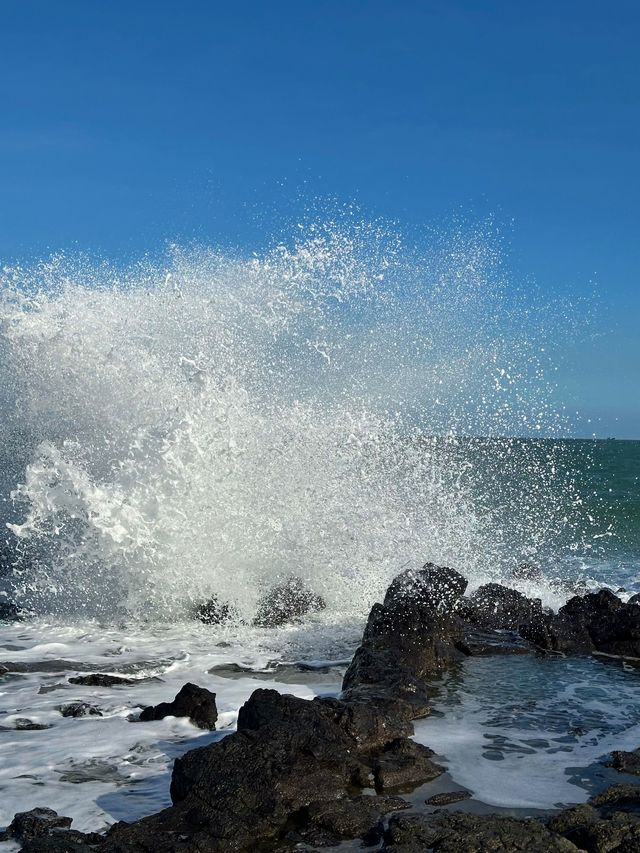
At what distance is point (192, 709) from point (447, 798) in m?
2.11

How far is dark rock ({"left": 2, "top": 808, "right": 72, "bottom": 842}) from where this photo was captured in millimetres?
4098

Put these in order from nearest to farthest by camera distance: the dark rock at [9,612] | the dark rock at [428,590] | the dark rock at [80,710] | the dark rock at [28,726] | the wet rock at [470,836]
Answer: the wet rock at [470,836] < the dark rock at [28,726] < the dark rock at [80,710] < the dark rock at [428,590] < the dark rock at [9,612]

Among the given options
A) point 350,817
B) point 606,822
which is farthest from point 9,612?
point 606,822

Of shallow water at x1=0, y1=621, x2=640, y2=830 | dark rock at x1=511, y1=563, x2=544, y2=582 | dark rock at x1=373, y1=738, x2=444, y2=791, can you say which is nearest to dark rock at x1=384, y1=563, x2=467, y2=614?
shallow water at x1=0, y1=621, x2=640, y2=830

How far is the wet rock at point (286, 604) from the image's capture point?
9.93 meters

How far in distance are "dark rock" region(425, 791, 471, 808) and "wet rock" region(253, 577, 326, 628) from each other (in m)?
5.23

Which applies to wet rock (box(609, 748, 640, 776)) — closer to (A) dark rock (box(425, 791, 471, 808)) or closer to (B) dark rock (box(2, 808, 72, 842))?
(A) dark rock (box(425, 791, 471, 808))

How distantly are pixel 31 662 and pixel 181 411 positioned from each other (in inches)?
172

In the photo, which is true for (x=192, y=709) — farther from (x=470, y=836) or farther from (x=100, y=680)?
(x=470, y=836)

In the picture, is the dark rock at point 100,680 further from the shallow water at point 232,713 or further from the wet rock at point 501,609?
the wet rock at point 501,609

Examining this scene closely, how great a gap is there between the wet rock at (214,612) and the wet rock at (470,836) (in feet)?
19.9

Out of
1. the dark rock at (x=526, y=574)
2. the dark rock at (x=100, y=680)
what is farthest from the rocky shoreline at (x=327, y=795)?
the dark rock at (x=526, y=574)

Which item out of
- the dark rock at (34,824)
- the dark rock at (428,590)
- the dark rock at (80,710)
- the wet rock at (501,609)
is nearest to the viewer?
the dark rock at (34,824)

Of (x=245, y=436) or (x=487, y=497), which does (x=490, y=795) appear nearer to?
(x=245, y=436)
